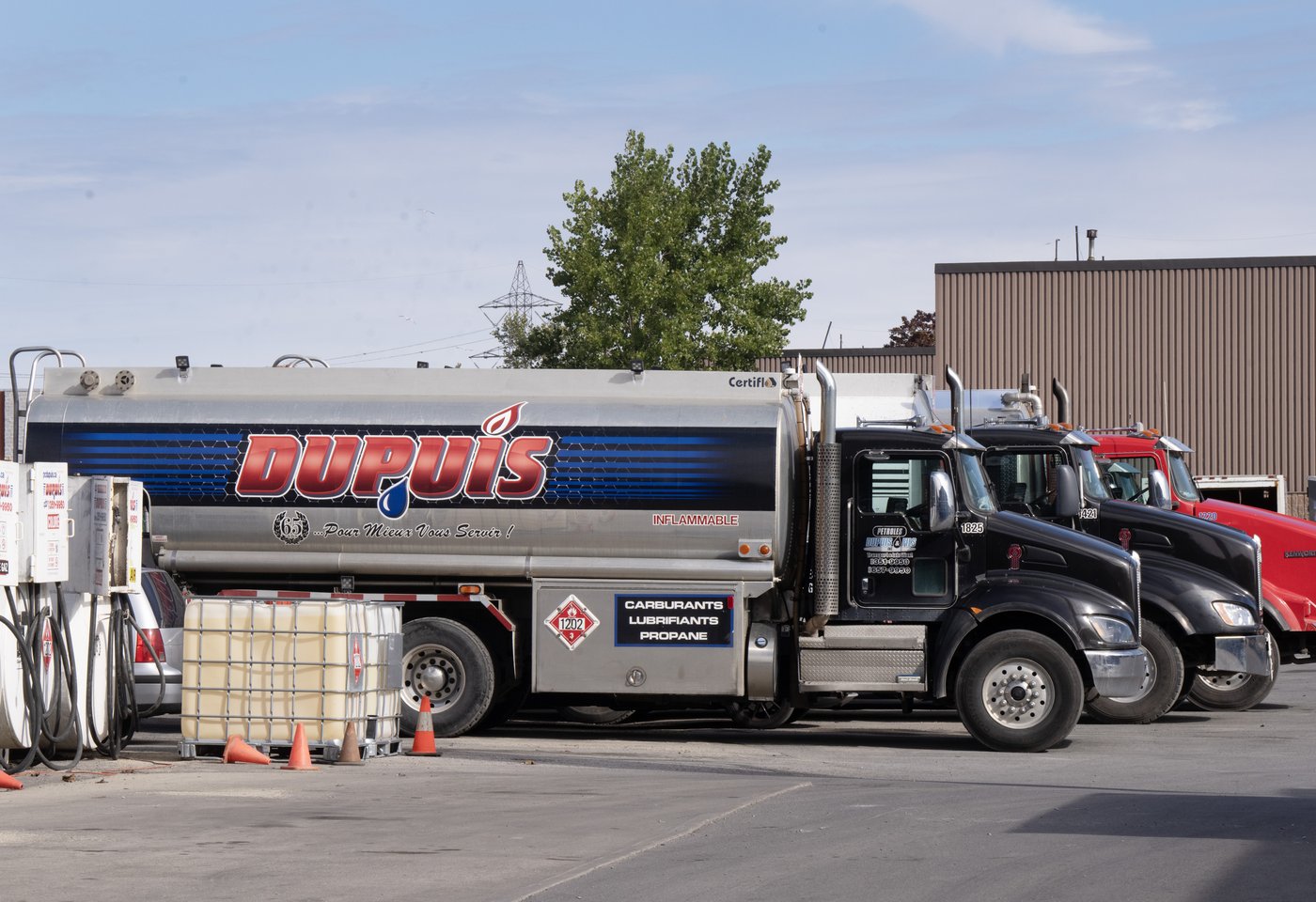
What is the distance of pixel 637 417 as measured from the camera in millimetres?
16047

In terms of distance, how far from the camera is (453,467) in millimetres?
16234

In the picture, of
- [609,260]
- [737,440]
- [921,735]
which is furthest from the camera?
[609,260]

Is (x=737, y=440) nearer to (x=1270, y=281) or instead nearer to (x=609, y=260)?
(x=609, y=260)

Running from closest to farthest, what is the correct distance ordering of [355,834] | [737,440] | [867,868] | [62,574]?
[867,868] < [355,834] < [62,574] < [737,440]

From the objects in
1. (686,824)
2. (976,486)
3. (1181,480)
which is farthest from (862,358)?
(686,824)

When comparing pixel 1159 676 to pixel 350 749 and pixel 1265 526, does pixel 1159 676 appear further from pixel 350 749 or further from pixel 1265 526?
pixel 350 749

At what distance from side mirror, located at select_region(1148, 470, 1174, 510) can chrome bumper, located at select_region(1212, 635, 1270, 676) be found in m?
3.18

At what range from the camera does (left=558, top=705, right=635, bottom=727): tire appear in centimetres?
1850

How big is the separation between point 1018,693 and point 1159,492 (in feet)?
19.8

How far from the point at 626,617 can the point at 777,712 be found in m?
2.31

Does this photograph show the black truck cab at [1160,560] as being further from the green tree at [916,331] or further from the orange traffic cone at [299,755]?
the green tree at [916,331]

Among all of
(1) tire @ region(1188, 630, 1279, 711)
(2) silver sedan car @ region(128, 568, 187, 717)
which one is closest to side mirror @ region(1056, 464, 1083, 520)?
(1) tire @ region(1188, 630, 1279, 711)

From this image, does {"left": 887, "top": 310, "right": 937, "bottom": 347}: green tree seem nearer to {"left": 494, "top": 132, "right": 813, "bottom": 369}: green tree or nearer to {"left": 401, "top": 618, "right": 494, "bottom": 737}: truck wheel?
{"left": 494, "top": 132, "right": 813, "bottom": 369}: green tree

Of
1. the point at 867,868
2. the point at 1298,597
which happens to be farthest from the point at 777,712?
the point at 867,868
